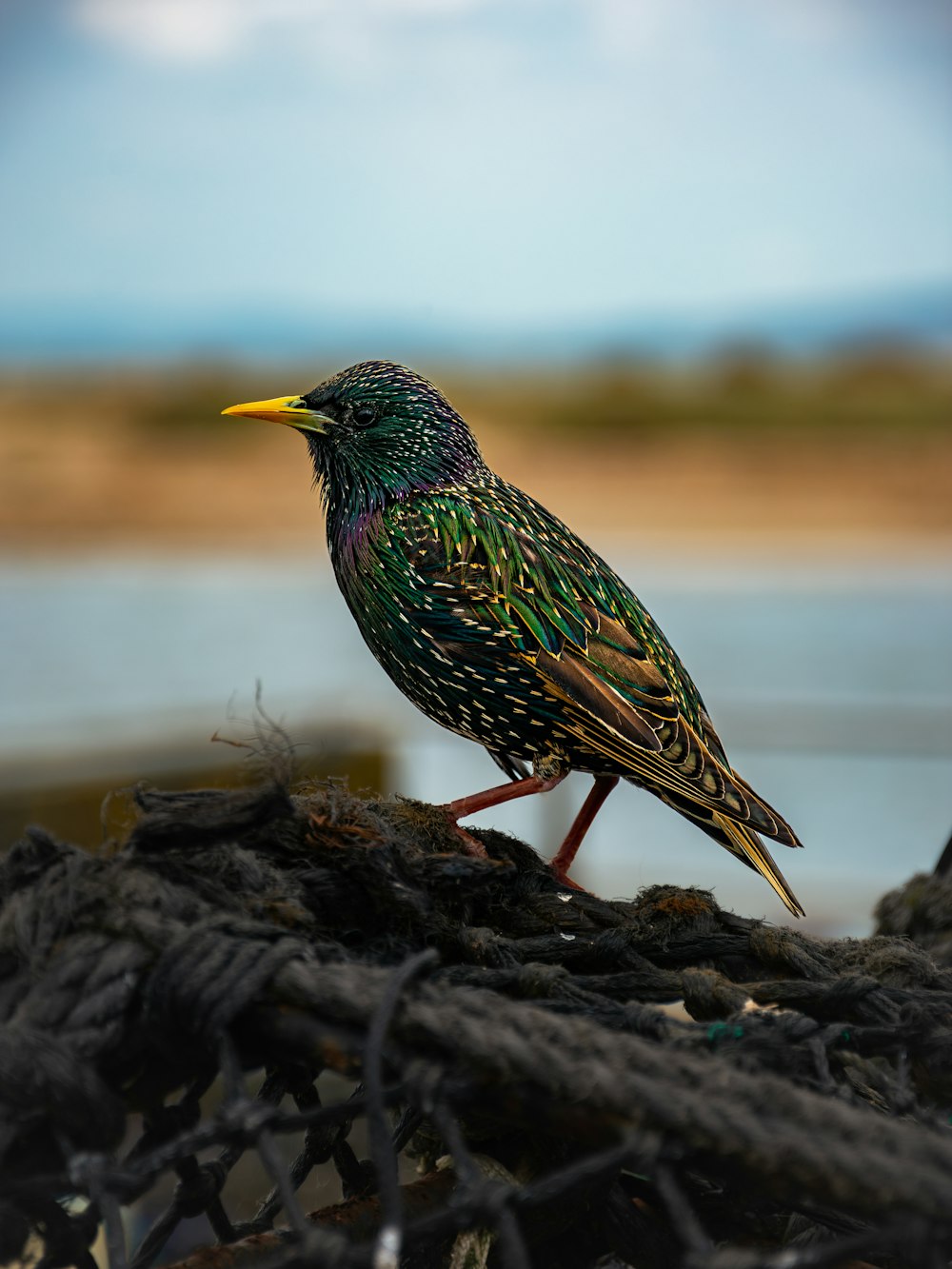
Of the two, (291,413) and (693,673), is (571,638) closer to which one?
(291,413)

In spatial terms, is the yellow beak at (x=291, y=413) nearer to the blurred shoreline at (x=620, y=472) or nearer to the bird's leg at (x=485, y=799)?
the bird's leg at (x=485, y=799)

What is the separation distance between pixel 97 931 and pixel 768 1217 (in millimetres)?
566

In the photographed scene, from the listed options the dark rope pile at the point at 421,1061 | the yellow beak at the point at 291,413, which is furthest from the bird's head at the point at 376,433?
the dark rope pile at the point at 421,1061

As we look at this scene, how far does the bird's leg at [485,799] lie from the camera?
1367mm

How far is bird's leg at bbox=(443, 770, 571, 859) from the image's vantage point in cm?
137

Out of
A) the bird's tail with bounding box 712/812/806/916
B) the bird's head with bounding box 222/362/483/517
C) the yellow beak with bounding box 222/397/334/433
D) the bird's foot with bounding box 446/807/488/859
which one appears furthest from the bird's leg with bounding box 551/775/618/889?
the yellow beak with bounding box 222/397/334/433

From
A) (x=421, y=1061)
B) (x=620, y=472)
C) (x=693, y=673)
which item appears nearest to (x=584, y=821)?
(x=421, y=1061)

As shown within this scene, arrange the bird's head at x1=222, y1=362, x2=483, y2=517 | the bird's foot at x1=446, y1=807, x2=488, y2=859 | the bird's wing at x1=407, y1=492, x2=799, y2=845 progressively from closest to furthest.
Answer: the bird's foot at x1=446, y1=807, x2=488, y2=859, the bird's wing at x1=407, y1=492, x2=799, y2=845, the bird's head at x1=222, y1=362, x2=483, y2=517

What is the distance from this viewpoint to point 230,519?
32.9 m

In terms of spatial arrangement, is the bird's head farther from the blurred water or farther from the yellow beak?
the blurred water

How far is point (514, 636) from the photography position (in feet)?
5.44

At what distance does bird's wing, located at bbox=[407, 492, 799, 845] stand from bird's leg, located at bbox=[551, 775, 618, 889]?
10 centimetres

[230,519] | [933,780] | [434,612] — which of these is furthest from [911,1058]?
[230,519]

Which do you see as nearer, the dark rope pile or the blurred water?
the dark rope pile
